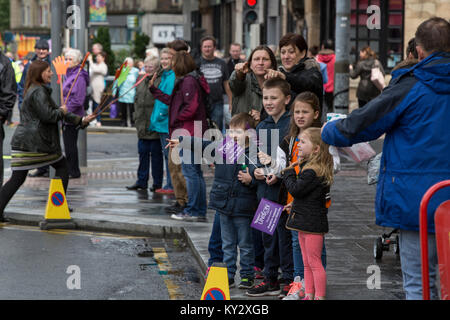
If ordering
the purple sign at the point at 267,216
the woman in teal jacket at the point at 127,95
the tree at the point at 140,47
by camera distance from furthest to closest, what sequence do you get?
1. the tree at the point at 140,47
2. the woman in teal jacket at the point at 127,95
3. the purple sign at the point at 267,216

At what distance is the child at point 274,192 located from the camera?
7.12 metres

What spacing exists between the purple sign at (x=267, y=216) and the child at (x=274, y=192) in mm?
223

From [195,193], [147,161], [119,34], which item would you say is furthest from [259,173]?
[119,34]

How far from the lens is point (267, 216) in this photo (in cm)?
688

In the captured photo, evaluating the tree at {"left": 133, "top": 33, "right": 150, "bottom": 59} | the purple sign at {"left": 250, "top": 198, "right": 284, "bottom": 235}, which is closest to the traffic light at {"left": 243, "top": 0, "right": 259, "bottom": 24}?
the purple sign at {"left": 250, "top": 198, "right": 284, "bottom": 235}

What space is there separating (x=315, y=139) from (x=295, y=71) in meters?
1.53

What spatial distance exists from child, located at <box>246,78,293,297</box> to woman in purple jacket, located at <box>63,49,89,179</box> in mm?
6935

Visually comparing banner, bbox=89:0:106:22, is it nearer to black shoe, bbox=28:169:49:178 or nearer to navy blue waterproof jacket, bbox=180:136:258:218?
black shoe, bbox=28:169:49:178

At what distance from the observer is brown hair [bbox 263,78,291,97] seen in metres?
7.21

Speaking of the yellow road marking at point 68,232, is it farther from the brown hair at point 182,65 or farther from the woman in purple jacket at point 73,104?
the woman in purple jacket at point 73,104

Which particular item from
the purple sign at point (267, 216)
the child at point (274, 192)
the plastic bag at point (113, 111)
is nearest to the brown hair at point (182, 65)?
the child at point (274, 192)

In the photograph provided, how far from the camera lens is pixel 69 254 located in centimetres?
888
